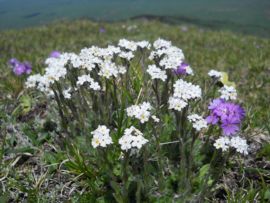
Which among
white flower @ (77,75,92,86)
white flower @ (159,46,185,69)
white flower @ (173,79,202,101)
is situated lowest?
white flower @ (173,79,202,101)

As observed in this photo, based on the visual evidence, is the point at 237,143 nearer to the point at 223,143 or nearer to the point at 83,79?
the point at 223,143

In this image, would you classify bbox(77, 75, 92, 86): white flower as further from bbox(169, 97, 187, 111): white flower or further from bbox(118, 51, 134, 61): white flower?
bbox(169, 97, 187, 111): white flower

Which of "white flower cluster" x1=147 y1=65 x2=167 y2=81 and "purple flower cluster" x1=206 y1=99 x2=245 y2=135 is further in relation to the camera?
"white flower cluster" x1=147 y1=65 x2=167 y2=81

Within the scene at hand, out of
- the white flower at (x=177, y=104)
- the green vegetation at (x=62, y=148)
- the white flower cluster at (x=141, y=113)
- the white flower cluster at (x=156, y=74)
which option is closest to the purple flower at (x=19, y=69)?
the green vegetation at (x=62, y=148)

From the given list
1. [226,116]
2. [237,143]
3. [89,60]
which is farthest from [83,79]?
[237,143]

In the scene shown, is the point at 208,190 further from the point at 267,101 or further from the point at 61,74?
the point at 267,101

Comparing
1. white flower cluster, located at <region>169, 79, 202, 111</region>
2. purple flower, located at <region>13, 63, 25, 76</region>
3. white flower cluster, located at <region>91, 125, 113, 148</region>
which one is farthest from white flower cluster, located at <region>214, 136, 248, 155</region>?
purple flower, located at <region>13, 63, 25, 76</region>
